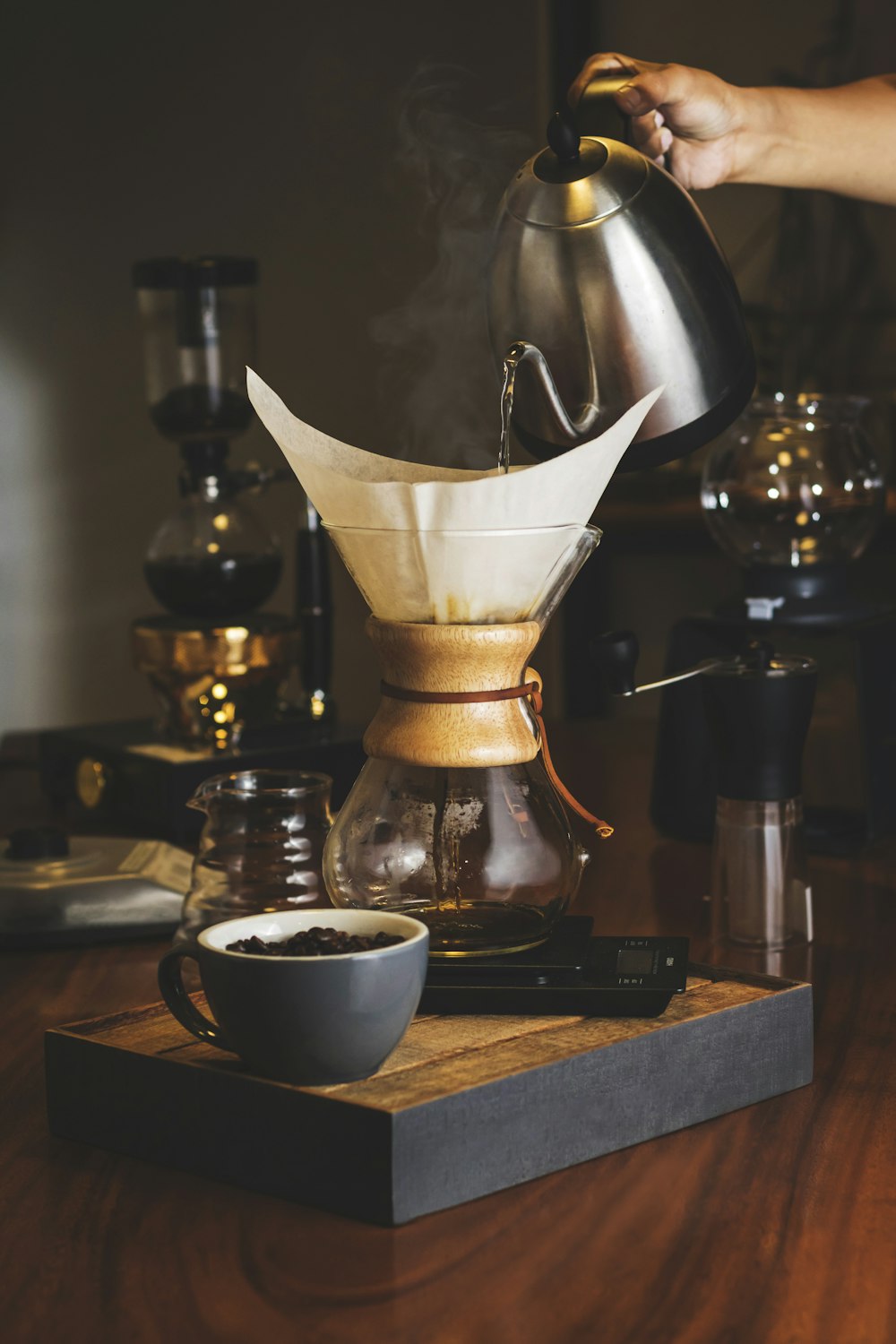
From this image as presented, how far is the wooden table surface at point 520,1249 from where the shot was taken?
59cm

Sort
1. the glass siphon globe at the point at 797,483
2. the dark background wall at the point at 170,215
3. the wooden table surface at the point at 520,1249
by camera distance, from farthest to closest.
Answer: the dark background wall at the point at 170,215 → the glass siphon globe at the point at 797,483 → the wooden table surface at the point at 520,1249

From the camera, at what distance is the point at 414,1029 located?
74 centimetres

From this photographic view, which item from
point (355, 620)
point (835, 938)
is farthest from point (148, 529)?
point (835, 938)

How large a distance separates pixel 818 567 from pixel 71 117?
5.21ft

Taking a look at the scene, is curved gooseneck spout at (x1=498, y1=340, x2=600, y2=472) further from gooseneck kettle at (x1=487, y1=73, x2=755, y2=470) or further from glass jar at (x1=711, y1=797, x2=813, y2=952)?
glass jar at (x1=711, y1=797, x2=813, y2=952)

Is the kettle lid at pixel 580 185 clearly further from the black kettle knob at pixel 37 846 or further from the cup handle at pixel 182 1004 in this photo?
the black kettle knob at pixel 37 846

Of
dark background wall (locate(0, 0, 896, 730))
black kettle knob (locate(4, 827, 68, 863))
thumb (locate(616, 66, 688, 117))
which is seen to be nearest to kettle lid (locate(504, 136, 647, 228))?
thumb (locate(616, 66, 688, 117))

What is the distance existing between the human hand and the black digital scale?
0.57m

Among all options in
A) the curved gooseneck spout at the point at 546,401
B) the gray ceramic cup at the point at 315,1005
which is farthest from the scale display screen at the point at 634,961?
the curved gooseneck spout at the point at 546,401

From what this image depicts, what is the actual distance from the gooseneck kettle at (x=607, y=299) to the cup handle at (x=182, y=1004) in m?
0.39

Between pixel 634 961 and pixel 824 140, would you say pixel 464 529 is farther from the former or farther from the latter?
pixel 824 140

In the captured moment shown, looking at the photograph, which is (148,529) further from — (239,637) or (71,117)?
(239,637)

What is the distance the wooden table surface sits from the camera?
585mm

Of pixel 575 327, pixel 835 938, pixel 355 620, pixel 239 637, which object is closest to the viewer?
pixel 575 327
